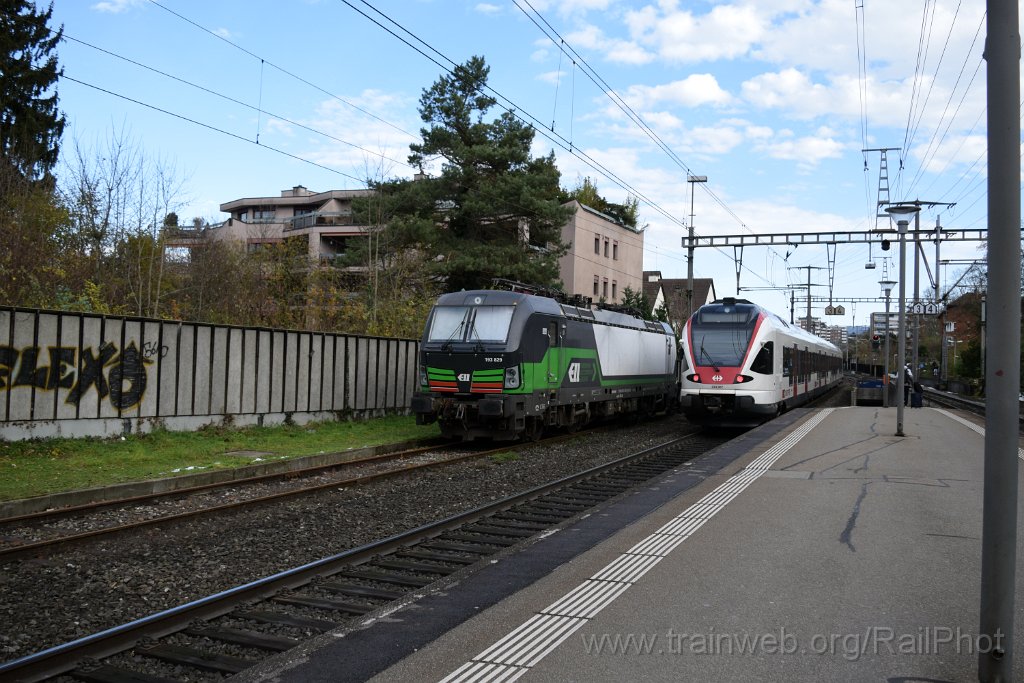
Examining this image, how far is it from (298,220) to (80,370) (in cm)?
5204

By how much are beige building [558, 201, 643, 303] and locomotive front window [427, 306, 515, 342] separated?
98.3 ft

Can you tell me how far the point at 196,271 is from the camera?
34.3 m

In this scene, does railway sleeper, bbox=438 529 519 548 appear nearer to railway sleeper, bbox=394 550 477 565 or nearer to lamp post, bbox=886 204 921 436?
railway sleeper, bbox=394 550 477 565

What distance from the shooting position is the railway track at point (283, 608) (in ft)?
16.2

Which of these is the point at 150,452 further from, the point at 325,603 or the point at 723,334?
the point at 723,334

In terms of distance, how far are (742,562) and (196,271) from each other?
32.1 meters

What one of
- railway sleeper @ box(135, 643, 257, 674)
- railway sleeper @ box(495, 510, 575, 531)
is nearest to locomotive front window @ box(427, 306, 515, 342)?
railway sleeper @ box(495, 510, 575, 531)

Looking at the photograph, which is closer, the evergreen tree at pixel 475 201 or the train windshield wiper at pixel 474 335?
the train windshield wiper at pixel 474 335

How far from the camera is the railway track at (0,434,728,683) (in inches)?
194

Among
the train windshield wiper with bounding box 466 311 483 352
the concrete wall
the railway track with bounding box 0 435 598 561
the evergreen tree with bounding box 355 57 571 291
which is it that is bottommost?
the railway track with bounding box 0 435 598 561

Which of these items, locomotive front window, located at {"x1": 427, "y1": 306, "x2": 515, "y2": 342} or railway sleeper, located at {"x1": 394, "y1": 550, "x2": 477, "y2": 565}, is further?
locomotive front window, located at {"x1": 427, "y1": 306, "x2": 515, "y2": 342}

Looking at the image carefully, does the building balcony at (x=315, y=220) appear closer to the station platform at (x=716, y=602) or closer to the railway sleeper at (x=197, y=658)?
the station platform at (x=716, y=602)

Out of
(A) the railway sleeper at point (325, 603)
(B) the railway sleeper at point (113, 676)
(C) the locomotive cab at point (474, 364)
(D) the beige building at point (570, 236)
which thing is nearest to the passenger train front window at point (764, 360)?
(C) the locomotive cab at point (474, 364)

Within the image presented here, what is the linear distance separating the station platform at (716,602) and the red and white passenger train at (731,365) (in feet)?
35.0
